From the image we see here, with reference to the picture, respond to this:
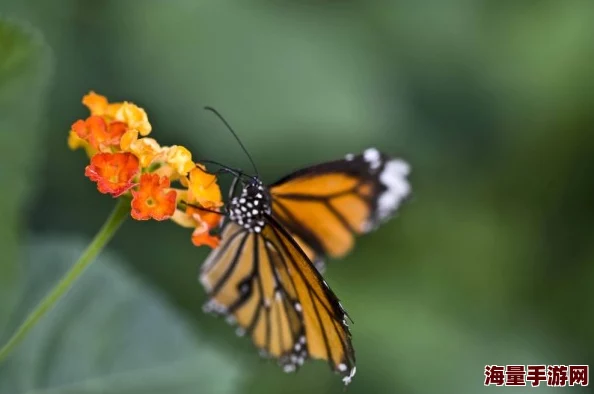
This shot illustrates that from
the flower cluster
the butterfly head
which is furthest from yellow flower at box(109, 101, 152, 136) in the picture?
the butterfly head

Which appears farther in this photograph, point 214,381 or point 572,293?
point 572,293

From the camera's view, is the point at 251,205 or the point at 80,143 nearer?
the point at 80,143

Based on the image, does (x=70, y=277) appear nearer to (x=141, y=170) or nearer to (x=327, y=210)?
(x=141, y=170)

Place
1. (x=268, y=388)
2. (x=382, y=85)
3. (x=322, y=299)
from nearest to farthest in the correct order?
(x=322, y=299)
(x=268, y=388)
(x=382, y=85)

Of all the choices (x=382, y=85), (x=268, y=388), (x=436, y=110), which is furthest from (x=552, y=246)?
(x=268, y=388)

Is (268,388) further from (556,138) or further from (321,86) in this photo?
(556,138)

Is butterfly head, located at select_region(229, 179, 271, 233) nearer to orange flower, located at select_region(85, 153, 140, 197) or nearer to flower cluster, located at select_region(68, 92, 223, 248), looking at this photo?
flower cluster, located at select_region(68, 92, 223, 248)

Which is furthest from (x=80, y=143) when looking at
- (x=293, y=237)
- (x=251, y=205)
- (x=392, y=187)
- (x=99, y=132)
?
(x=392, y=187)
